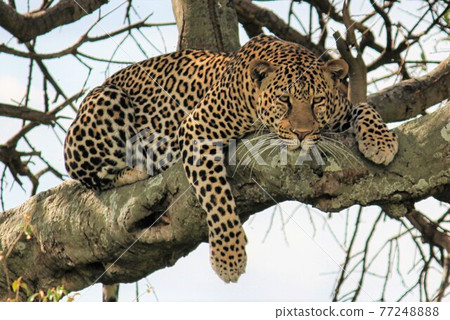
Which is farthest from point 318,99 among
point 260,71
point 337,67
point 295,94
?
point 260,71

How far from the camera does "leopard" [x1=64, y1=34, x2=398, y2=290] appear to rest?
18.6 feet

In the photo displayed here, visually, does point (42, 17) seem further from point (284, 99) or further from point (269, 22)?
point (284, 99)

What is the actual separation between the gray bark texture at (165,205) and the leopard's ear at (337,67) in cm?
84

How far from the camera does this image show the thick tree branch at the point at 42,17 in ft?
22.8

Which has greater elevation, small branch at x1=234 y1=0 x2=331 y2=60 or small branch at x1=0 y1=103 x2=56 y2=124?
small branch at x1=234 y1=0 x2=331 y2=60

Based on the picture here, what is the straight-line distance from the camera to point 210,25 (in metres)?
8.16

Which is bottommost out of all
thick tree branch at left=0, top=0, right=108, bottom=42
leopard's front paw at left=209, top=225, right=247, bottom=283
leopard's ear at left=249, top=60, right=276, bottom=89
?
leopard's front paw at left=209, top=225, right=247, bottom=283

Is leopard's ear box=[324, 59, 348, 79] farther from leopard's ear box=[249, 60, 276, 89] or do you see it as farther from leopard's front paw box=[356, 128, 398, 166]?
leopard's front paw box=[356, 128, 398, 166]

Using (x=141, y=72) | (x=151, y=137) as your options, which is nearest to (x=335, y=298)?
(x=151, y=137)

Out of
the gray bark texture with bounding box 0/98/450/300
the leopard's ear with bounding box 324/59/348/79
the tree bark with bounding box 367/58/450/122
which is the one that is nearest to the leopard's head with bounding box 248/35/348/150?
the leopard's ear with bounding box 324/59/348/79

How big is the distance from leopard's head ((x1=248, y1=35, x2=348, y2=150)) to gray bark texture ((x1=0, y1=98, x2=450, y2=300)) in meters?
0.31

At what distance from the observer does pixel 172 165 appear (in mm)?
6129

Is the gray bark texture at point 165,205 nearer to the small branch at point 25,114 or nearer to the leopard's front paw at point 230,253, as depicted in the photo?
the leopard's front paw at point 230,253

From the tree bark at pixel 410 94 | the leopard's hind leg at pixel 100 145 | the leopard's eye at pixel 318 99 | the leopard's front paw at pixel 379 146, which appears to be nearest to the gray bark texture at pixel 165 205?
the leopard's front paw at pixel 379 146
